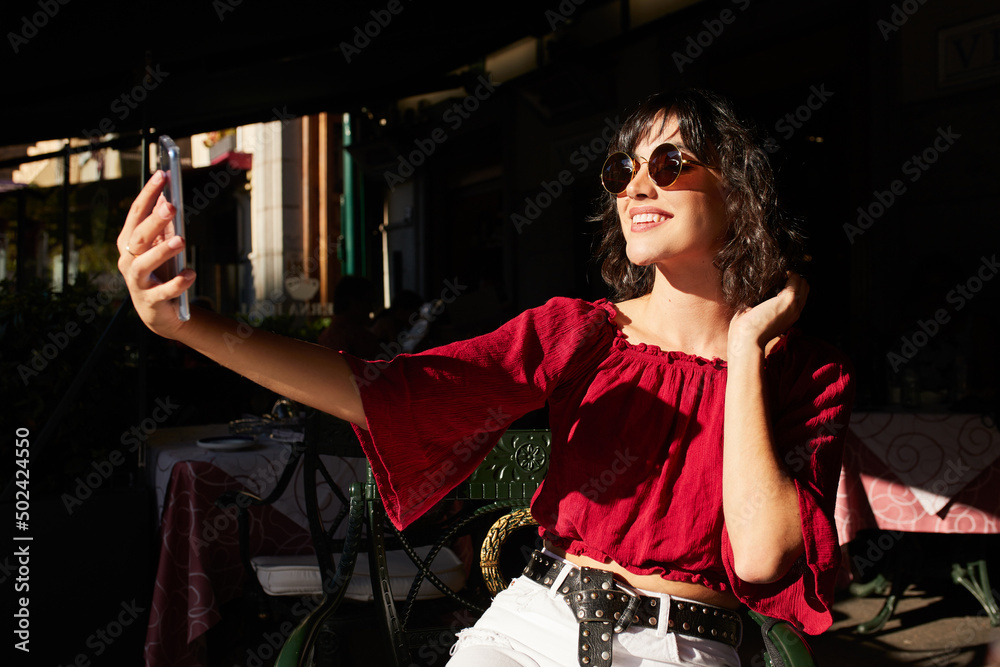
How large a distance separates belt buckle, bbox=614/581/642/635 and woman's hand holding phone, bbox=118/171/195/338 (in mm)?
905

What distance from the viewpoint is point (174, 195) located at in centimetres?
84

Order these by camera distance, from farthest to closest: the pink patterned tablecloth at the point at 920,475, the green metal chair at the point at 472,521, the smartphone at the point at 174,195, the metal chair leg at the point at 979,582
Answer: the metal chair leg at the point at 979,582 → the pink patterned tablecloth at the point at 920,475 → the green metal chair at the point at 472,521 → the smartphone at the point at 174,195

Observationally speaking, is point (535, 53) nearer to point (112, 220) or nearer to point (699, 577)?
point (112, 220)

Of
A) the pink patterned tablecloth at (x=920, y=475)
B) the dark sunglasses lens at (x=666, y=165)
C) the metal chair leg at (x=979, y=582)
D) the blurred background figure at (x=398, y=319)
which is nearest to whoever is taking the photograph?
the dark sunglasses lens at (x=666, y=165)

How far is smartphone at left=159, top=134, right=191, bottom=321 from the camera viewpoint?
806mm

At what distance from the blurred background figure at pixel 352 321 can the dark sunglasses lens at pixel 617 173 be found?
138 inches

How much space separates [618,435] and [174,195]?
0.94m

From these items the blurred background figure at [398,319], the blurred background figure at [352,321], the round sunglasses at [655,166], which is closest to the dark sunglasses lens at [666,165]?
the round sunglasses at [655,166]

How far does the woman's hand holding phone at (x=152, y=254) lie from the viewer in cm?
87

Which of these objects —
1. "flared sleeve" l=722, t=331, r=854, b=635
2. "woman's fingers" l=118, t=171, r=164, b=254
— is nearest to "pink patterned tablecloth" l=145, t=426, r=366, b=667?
"flared sleeve" l=722, t=331, r=854, b=635

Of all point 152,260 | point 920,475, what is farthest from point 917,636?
point 152,260

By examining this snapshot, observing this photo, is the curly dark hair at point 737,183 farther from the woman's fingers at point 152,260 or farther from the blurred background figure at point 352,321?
the blurred background figure at point 352,321

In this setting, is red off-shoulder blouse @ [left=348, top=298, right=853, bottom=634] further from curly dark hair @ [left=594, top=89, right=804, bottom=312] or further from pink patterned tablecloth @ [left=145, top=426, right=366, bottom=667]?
pink patterned tablecloth @ [left=145, top=426, right=366, bottom=667]

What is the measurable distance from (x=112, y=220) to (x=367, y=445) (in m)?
11.3
